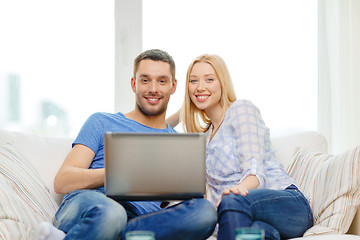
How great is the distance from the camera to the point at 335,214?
1849 millimetres

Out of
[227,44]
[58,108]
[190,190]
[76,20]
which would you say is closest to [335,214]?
[190,190]

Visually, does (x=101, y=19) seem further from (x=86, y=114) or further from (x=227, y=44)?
(x=227, y=44)

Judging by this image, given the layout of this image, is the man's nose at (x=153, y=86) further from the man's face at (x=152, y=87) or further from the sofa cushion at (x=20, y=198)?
the sofa cushion at (x=20, y=198)

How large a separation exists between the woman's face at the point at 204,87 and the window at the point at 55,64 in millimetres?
1063

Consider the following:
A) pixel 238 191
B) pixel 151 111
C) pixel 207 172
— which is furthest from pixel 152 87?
pixel 238 191

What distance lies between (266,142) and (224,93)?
0.32 metres

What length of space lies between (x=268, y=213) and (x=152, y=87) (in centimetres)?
84

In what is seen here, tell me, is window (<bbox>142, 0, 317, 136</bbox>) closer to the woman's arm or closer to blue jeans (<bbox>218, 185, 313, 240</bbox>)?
the woman's arm

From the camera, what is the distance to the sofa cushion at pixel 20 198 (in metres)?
1.66

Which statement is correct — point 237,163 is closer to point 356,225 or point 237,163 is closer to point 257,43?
point 356,225

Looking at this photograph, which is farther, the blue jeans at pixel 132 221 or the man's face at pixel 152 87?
the man's face at pixel 152 87

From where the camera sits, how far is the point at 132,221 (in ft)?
5.35

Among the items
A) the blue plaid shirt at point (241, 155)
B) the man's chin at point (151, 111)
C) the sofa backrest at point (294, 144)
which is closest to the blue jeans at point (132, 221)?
the blue plaid shirt at point (241, 155)

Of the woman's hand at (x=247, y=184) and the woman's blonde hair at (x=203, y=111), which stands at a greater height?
the woman's blonde hair at (x=203, y=111)
